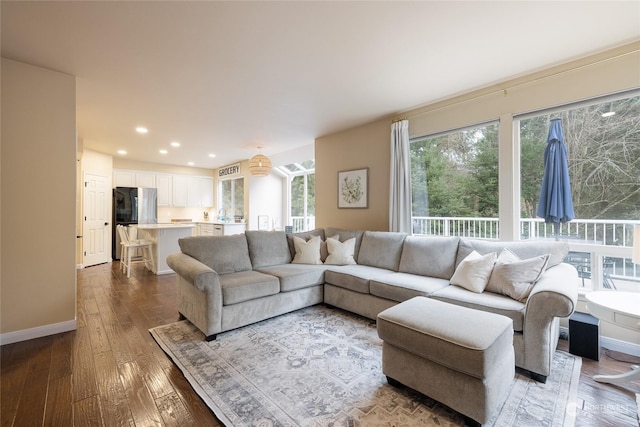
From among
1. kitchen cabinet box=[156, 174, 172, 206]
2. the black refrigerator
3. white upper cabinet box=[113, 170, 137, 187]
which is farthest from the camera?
kitchen cabinet box=[156, 174, 172, 206]

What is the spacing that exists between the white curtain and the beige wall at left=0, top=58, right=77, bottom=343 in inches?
146

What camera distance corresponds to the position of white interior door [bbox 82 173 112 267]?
566 cm

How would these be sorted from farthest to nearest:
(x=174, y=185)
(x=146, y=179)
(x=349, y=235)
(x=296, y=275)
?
(x=174, y=185), (x=146, y=179), (x=349, y=235), (x=296, y=275)

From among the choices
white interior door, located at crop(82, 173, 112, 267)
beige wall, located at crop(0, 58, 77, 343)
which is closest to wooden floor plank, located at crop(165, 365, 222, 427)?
beige wall, located at crop(0, 58, 77, 343)

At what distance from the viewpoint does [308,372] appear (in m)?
1.98

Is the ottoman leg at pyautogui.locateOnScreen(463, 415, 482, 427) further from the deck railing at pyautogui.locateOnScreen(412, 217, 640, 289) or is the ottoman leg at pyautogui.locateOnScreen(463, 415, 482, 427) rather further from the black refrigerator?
the black refrigerator

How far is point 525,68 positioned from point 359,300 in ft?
→ 9.46

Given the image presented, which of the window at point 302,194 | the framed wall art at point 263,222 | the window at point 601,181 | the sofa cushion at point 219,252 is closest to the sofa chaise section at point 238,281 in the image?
the sofa cushion at point 219,252

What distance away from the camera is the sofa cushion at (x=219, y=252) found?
9.84ft

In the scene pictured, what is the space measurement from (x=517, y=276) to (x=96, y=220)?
7.51 metres

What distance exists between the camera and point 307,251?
144 inches

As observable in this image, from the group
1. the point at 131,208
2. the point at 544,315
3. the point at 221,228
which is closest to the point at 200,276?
the point at 544,315

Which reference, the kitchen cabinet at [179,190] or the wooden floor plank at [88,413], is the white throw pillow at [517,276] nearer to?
the wooden floor plank at [88,413]

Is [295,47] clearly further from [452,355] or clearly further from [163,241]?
[163,241]
